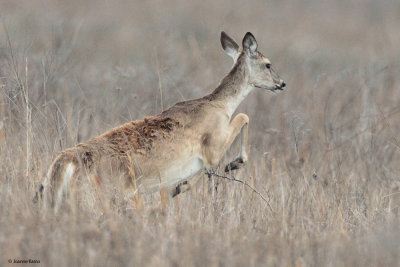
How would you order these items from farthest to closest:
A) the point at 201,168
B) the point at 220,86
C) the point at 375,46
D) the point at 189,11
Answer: the point at 189,11
the point at 375,46
the point at 220,86
the point at 201,168

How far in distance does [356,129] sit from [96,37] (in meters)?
10.6

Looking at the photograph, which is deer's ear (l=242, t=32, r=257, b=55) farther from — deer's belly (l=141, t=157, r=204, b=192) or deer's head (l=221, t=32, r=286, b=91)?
deer's belly (l=141, t=157, r=204, b=192)

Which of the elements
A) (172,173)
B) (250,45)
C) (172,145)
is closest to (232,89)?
(250,45)

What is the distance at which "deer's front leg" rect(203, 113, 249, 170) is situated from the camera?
8.28 metres

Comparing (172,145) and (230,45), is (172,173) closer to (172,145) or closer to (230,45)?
(172,145)

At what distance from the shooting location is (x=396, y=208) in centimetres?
856

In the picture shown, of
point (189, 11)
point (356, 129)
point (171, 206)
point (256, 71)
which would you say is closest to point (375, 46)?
point (189, 11)

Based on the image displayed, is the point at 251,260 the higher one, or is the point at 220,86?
the point at 220,86

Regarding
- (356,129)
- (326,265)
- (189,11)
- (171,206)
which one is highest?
(189,11)

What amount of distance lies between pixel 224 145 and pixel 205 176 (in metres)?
0.53

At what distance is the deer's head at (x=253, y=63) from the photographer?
9.21 m

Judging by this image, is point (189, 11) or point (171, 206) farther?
point (189, 11)

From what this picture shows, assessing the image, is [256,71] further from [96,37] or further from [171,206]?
[96,37]

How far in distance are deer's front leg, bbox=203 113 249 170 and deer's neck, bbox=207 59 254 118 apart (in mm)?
199
